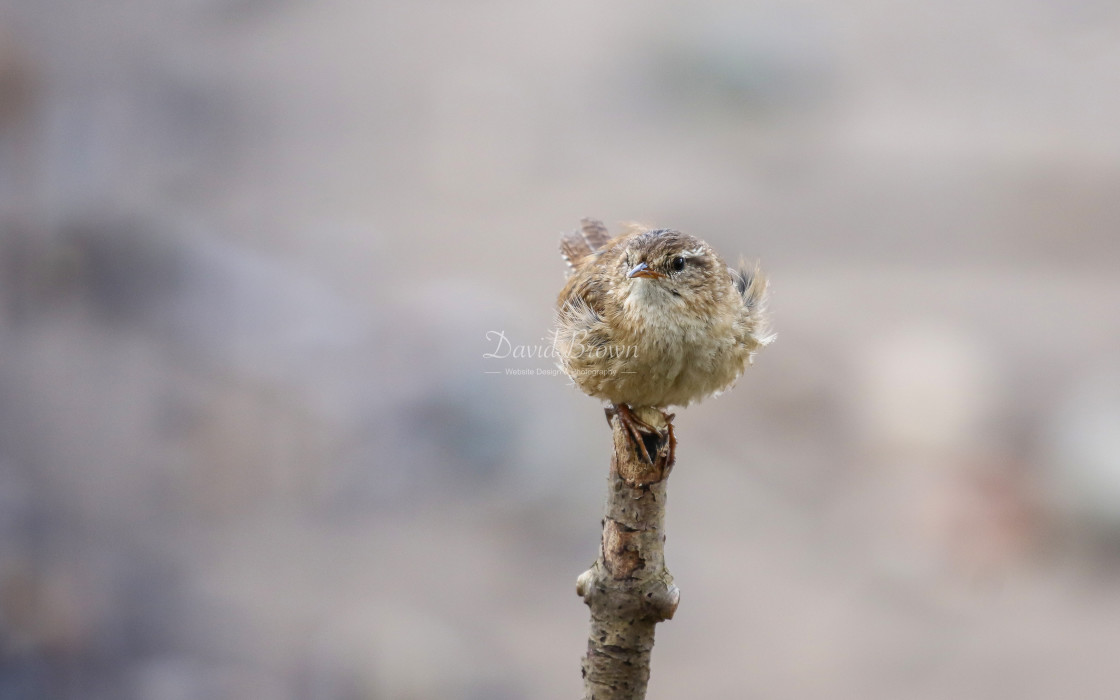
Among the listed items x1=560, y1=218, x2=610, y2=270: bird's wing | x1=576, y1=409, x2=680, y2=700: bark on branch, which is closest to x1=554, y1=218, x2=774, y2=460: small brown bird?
x1=576, y1=409, x2=680, y2=700: bark on branch

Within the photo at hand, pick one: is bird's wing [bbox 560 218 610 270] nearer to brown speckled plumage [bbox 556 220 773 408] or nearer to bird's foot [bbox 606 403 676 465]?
brown speckled plumage [bbox 556 220 773 408]

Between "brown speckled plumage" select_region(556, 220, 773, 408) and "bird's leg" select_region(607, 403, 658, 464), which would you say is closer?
"bird's leg" select_region(607, 403, 658, 464)

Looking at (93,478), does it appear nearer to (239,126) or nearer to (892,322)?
(239,126)

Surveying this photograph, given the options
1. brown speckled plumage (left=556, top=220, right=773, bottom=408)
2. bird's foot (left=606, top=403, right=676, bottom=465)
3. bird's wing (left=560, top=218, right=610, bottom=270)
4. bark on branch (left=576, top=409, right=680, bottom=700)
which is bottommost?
bark on branch (left=576, top=409, right=680, bottom=700)

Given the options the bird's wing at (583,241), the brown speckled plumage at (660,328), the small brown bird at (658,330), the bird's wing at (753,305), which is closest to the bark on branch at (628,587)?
the small brown bird at (658,330)

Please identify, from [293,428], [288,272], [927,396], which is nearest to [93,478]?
[293,428]

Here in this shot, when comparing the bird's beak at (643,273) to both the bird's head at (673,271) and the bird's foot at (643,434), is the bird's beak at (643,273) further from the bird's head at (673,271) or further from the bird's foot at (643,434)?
the bird's foot at (643,434)
